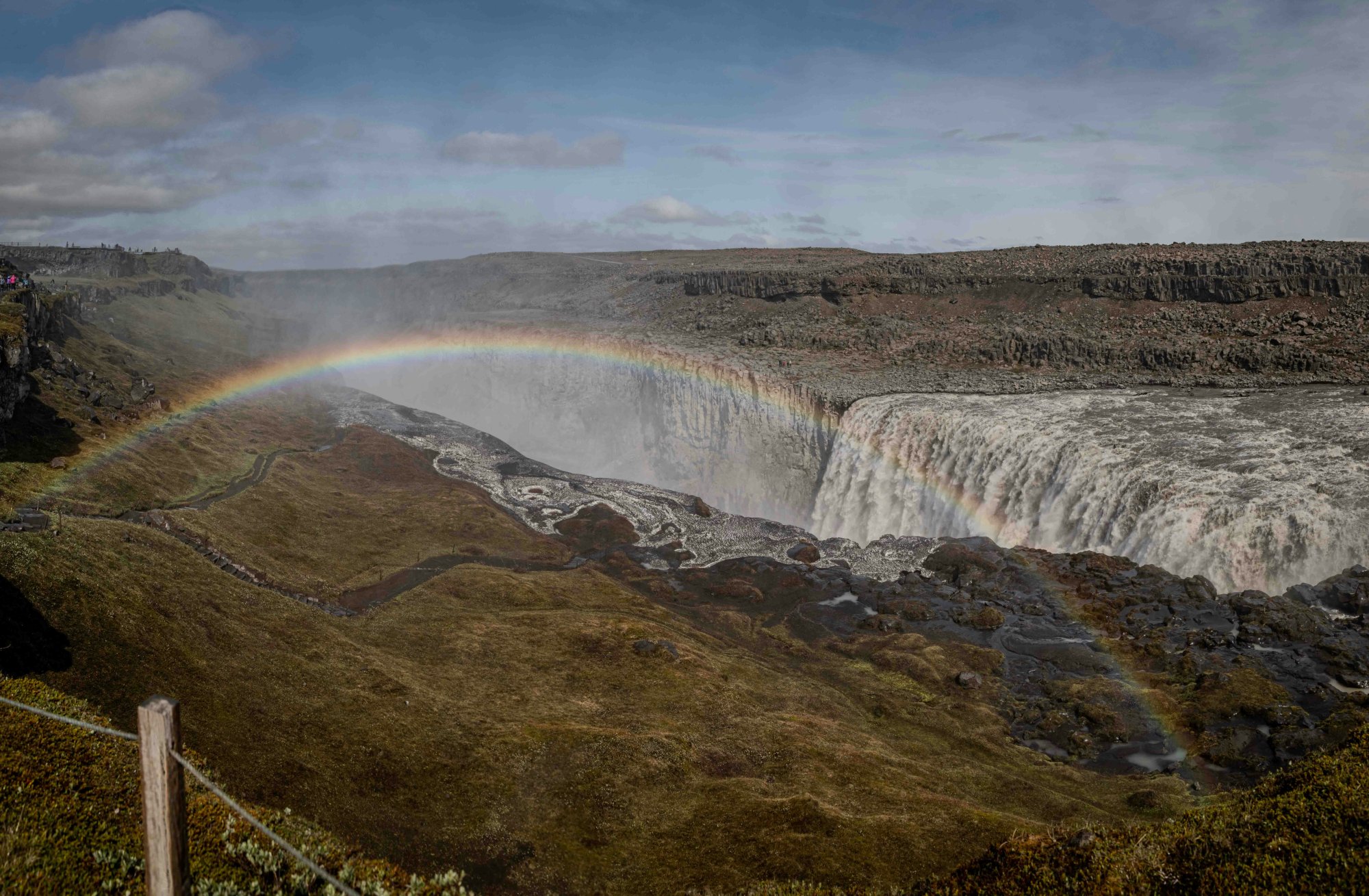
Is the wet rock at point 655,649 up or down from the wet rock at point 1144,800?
down

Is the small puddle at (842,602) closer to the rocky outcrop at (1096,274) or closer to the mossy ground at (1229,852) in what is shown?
the mossy ground at (1229,852)

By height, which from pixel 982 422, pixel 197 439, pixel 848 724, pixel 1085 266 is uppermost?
pixel 1085 266

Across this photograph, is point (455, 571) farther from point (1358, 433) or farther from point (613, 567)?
point (1358, 433)

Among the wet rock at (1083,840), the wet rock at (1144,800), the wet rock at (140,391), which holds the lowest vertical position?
the wet rock at (1144,800)

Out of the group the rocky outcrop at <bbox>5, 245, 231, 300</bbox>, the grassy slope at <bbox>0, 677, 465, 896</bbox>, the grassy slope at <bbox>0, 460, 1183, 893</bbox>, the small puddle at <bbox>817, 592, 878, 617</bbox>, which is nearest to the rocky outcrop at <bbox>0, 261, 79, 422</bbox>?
the grassy slope at <bbox>0, 460, 1183, 893</bbox>

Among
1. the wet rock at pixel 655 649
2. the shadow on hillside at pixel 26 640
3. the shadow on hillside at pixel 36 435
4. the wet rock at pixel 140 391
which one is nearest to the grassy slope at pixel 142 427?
the shadow on hillside at pixel 36 435

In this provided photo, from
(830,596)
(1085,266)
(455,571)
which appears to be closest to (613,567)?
(455,571)
